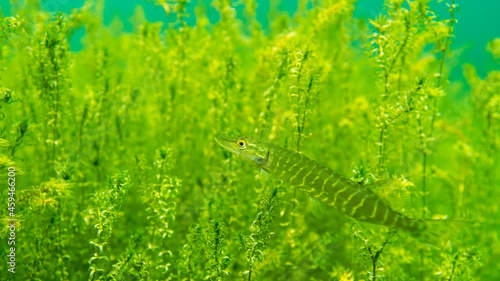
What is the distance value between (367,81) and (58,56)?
744 centimetres

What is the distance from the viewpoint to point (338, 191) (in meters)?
2.84

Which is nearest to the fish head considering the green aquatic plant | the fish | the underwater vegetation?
the fish

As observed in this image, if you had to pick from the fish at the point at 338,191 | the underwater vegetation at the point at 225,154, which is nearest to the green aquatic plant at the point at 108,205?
the underwater vegetation at the point at 225,154

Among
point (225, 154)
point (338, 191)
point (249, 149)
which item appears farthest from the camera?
point (225, 154)

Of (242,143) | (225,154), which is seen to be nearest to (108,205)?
(242,143)

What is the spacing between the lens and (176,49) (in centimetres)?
521

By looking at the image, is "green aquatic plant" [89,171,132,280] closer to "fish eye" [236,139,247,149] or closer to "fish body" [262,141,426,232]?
"fish eye" [236,139,247,149]

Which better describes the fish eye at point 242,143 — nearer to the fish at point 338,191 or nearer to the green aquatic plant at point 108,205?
the fish at point 338,191

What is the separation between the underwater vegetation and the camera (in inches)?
123

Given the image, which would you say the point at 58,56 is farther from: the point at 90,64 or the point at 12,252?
the point at 90,64

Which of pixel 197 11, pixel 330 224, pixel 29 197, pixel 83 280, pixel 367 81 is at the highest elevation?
pixel 367 81

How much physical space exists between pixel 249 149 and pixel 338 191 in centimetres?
98

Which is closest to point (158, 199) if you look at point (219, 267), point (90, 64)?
point (219, 267)

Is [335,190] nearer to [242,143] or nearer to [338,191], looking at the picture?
[338,191]
